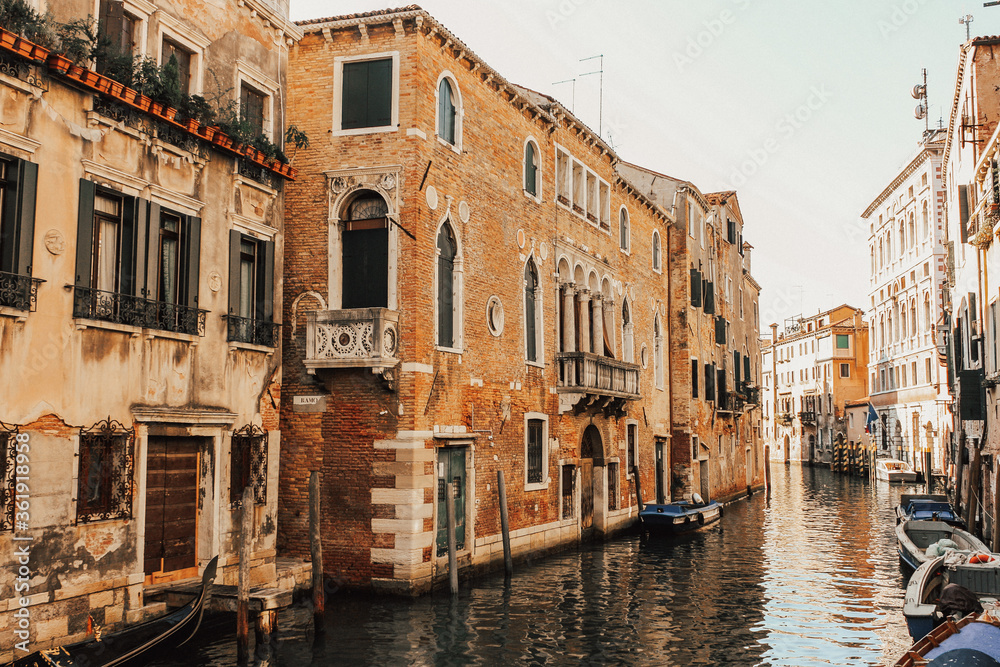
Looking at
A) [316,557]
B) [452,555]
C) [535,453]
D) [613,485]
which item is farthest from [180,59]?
[613,485]

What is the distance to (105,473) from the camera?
1041 centimetres

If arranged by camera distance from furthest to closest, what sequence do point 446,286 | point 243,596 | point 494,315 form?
point 494,315 < point 446,286 < point 243,596

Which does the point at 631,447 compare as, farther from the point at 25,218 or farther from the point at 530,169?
the point at 25,218

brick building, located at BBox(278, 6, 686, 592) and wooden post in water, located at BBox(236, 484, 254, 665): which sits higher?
brick building, located at BBox(278, 6, 686, 592)

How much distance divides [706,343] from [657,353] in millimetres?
4907

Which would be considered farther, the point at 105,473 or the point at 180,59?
the point at 180,59

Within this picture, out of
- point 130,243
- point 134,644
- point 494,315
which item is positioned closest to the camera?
point 134,644

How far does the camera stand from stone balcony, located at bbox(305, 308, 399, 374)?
553 inches

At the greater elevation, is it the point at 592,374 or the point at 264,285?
the point at 264,285

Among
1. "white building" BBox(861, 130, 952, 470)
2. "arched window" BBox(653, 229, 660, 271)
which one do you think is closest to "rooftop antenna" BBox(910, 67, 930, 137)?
"white building" BBox(861, 130, 952, 470)

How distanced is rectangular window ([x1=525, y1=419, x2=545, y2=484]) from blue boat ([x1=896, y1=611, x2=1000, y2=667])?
1001 cm

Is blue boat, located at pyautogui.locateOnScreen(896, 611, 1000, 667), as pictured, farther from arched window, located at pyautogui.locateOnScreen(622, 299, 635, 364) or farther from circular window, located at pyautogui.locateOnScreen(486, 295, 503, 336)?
arched window, located at pyautogui.locateOnScreen(622, 299, 635, 364)

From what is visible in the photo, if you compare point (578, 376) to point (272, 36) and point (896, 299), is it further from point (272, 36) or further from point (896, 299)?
point (896, 299)

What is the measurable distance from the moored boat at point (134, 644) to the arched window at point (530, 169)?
11.1m
